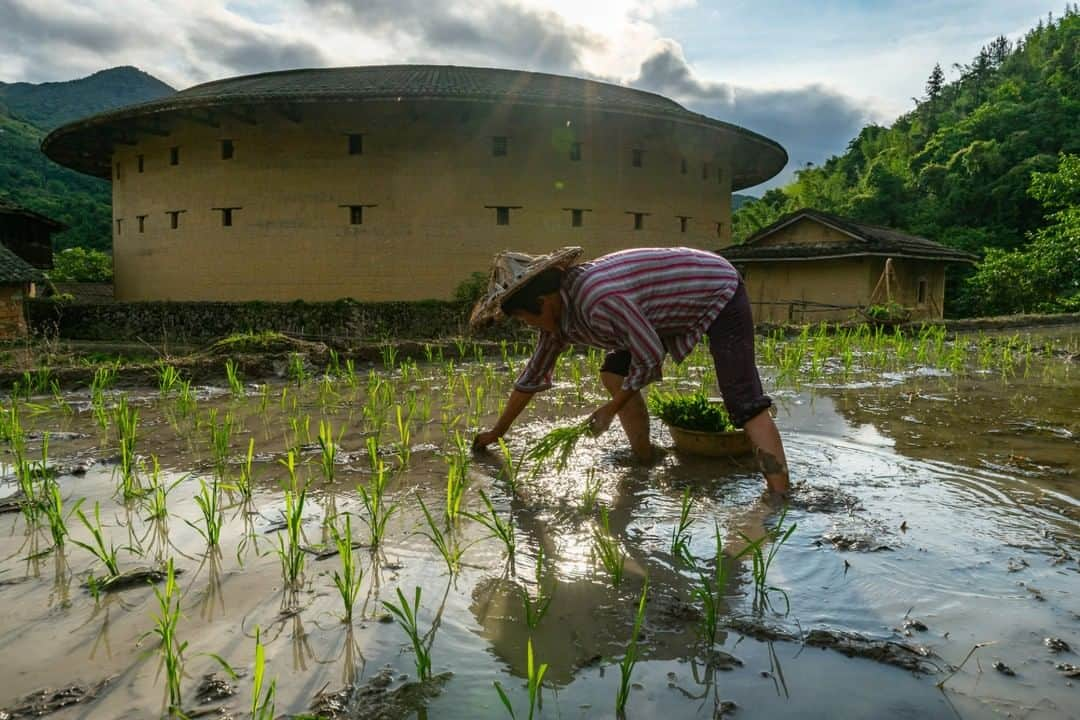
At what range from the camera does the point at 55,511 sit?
2.33m

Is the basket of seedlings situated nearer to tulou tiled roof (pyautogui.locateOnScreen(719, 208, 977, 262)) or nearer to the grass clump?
the grass clump

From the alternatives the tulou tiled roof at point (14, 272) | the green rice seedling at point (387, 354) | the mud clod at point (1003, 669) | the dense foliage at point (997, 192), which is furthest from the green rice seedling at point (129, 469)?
the dense foliage at point (997, 192)

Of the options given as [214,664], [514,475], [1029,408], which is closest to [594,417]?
[514,475]

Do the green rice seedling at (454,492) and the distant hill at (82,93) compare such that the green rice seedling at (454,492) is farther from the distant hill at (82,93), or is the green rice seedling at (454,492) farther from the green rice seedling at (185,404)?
the distant hill at (82,93)

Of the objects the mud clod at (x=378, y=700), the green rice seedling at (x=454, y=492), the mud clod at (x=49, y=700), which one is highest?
the green rice seedling at (x=454, y=492)

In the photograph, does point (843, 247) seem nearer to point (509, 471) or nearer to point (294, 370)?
point (294, 370)

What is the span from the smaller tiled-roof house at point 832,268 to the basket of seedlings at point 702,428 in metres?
13.7

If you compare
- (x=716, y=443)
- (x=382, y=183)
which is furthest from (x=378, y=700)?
(x=382, y=183)

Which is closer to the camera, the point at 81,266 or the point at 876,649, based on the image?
the point at 876,649

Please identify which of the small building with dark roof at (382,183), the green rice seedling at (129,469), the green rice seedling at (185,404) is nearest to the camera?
the green rice seedling at (129,469)

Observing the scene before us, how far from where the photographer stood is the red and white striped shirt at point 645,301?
2729 mm

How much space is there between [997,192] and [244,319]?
28464mm

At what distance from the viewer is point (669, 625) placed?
182 centimetres

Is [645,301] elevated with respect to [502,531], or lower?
elevated
